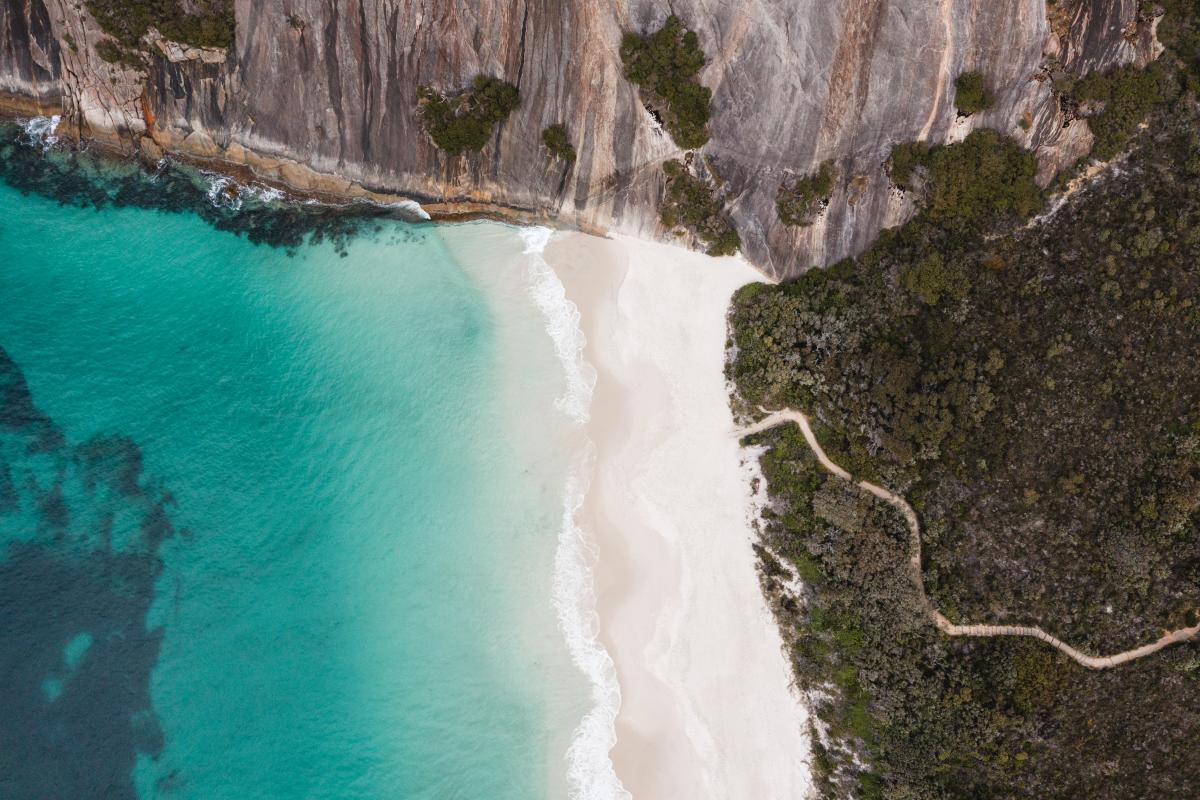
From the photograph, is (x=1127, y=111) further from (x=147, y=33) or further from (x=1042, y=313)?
(x=147, y=33)

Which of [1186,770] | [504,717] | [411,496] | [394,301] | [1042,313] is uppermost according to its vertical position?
[1042,313]

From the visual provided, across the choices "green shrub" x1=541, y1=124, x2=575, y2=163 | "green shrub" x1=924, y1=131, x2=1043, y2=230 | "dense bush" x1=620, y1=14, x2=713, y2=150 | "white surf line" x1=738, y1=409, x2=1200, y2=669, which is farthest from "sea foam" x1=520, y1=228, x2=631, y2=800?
"green shrub" x1=924, y1=131, x2=1043, y2=230

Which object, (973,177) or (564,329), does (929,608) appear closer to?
(973,177)

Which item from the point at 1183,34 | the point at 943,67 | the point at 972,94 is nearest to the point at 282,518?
the point at 943,67

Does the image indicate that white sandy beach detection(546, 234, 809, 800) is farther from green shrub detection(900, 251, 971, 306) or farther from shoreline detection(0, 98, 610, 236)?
green shrub detection(900, 251, 971, 306)

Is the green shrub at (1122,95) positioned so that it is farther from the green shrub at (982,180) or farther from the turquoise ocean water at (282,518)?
the turquoise ocean water at (282,518)

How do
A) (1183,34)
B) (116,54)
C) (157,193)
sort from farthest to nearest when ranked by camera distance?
(157,193), (116,54), (1183,34)

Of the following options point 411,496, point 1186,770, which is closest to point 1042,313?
point 1186,770
